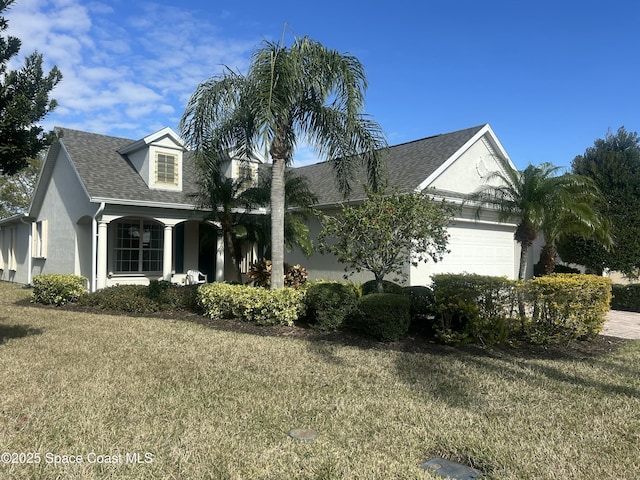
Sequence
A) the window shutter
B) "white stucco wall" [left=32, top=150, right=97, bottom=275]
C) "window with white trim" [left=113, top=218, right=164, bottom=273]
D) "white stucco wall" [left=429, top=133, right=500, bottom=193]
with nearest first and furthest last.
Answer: "white stucco wall" [left=429, top=133, right=500, bottom=193] → "white stucco wall" [left=32, top=150, right=97, bottom=275] → "window with white trim" [left=113, top=218, right=164, bottom=273] → the window shutter

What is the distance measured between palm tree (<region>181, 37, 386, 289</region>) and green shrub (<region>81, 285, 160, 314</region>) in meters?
3.78

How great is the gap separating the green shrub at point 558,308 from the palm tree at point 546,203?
277 centimetres

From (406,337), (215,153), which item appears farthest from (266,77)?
(406,337)

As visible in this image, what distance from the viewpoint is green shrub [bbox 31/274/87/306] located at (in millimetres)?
12305

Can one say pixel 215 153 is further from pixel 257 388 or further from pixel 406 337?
pixel 257 388

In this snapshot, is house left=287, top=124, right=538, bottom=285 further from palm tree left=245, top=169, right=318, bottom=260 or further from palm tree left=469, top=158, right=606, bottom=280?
palm tree left=469, top=158, right=606, bottom=280

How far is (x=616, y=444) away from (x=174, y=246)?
14.5 metres

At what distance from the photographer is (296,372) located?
5965 mm

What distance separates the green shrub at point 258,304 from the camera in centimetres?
925

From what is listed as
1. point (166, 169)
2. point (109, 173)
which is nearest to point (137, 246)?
point (109, 173)

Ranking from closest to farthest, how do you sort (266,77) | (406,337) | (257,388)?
1. (257,388)
2. (406,337)
3. (266,77)

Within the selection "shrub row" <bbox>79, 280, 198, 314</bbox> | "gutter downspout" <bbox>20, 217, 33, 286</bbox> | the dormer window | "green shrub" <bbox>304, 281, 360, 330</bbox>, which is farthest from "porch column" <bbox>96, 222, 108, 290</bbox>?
"green shrub" <bbox>304, 281, 360, 330</bbox>

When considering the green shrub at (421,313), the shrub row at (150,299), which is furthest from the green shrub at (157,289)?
the green shrub at (421,313)

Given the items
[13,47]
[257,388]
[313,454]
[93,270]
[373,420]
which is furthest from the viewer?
[93,270]
